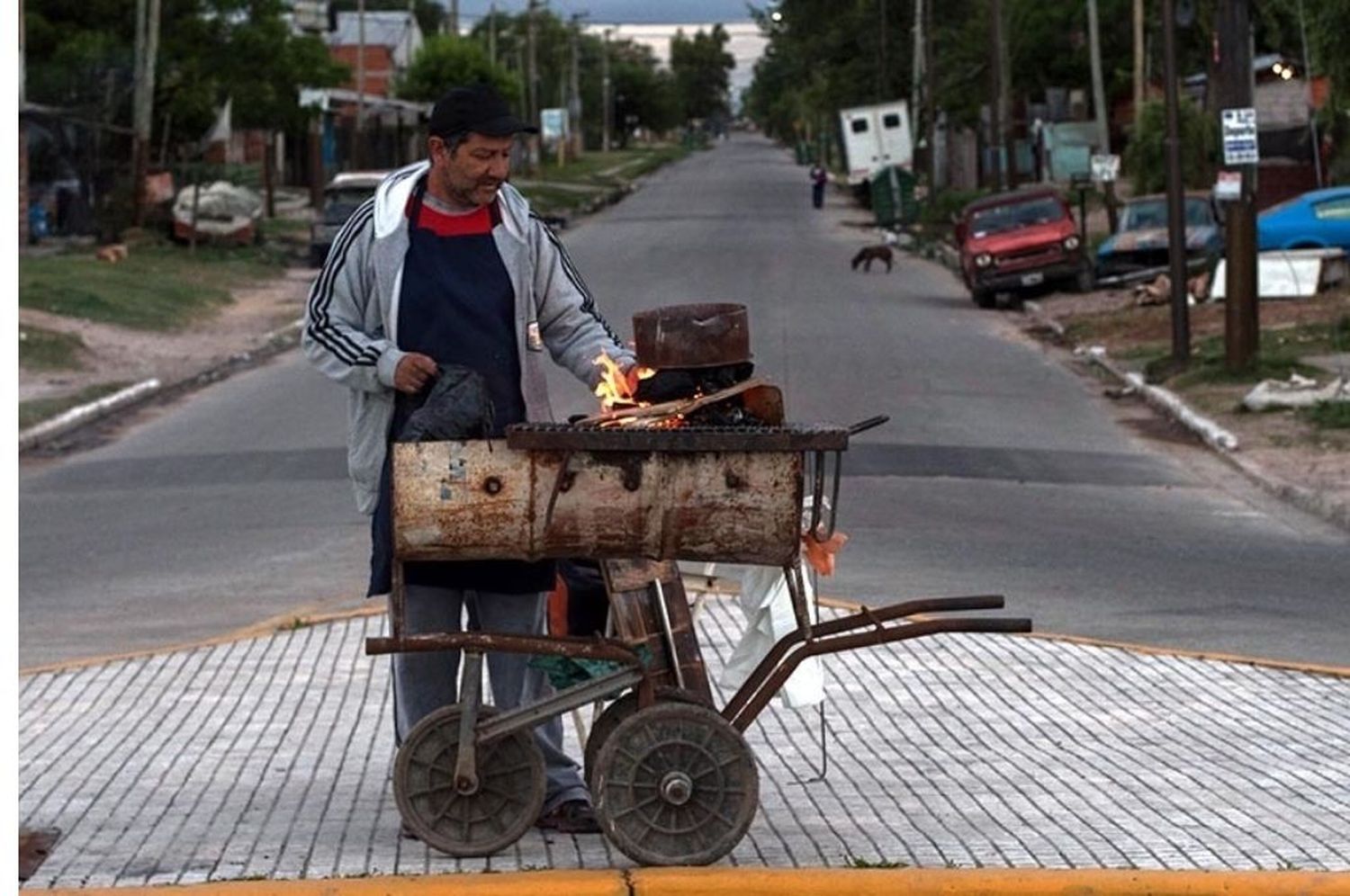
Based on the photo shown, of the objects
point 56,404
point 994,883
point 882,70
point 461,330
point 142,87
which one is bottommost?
point 994,883

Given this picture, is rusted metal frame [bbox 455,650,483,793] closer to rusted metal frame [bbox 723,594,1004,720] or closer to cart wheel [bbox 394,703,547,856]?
cart wheel [bbox 394,703,547,856]

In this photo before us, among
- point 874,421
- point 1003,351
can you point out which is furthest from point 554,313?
point 1003,351

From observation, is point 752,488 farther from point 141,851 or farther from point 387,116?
point 387,116

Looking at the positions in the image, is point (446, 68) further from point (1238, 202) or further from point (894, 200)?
point (1238, 202)

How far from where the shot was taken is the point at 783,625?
7.11 meters

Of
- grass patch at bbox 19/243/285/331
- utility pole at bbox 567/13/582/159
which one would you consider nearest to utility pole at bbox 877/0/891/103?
grass patch at bbox 19/243/285/331

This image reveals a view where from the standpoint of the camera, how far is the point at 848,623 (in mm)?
6621

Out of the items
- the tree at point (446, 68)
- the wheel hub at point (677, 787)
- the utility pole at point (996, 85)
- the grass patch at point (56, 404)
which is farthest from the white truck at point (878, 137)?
the wheel hub at point (677, 787)

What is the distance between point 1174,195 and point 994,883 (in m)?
21.4

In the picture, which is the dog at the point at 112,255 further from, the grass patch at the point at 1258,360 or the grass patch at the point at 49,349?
the grass patch at the point at 1258,360

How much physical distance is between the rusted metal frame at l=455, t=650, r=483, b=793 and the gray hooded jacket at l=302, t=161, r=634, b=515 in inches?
21.8

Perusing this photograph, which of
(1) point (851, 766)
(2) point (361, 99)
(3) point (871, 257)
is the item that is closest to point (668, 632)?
(1) point (851, 766)

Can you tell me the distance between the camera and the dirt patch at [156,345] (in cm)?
2709

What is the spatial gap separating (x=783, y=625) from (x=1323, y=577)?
24.7ft
